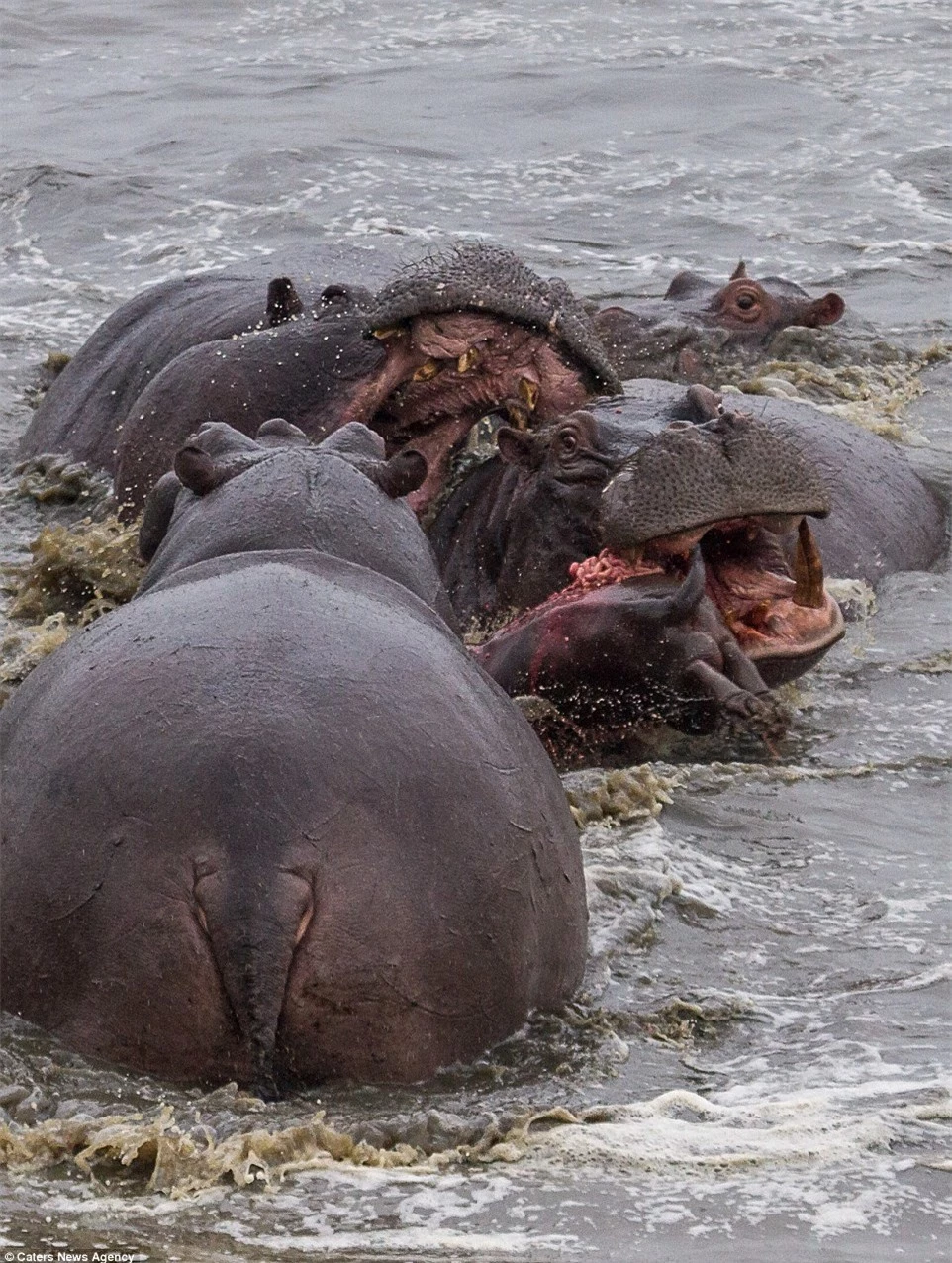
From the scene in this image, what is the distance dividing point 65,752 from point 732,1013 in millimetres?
1516

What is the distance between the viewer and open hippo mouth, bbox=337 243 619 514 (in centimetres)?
716

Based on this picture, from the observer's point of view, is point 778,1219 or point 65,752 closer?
point 778,1219

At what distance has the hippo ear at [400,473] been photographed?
5.48 metres

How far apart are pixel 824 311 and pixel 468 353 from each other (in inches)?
124

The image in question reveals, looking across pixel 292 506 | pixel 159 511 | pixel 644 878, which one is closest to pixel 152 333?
pixel 159 511

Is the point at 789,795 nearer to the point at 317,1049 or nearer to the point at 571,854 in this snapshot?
the point at 571,854

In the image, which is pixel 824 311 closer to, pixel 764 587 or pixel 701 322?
pixel 701 322

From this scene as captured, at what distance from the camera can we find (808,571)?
6.50 meters

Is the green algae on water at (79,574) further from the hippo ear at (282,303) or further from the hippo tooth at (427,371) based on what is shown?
the hippo tooth at (427,371)

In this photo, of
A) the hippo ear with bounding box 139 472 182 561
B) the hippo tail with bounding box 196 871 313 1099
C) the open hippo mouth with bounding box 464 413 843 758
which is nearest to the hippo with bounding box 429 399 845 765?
the open hippo mouth with bounding box 464 413 843 758

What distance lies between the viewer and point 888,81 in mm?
16781

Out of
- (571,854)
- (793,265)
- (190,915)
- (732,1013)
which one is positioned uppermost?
(190,915)

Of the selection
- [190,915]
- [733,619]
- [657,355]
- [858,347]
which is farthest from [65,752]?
[858,347]

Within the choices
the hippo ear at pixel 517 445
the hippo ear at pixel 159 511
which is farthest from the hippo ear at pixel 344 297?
the hippo ear at pixel 159 511
